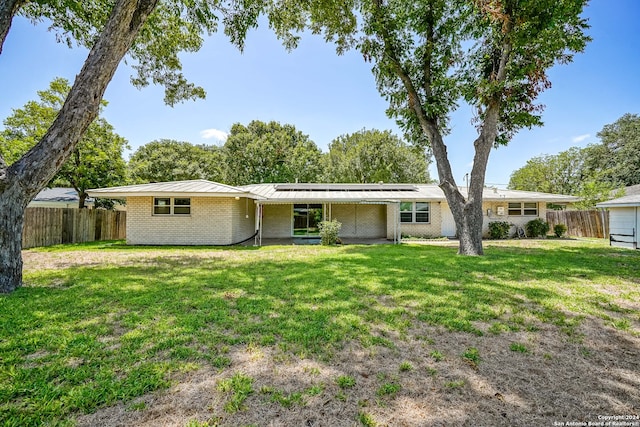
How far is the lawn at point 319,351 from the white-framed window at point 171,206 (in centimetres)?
726

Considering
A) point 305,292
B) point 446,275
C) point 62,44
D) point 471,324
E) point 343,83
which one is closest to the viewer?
point 471,324

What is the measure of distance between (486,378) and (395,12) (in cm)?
1130

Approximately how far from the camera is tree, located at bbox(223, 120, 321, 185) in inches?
1067

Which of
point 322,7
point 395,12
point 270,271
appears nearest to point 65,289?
point 270,271

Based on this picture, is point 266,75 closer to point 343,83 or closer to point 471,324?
point 343,83

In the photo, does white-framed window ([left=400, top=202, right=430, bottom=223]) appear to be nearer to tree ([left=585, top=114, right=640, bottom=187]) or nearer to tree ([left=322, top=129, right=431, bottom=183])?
tree ([left=322, top=129, right=431, bottom=183])

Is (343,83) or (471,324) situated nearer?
(471,324)

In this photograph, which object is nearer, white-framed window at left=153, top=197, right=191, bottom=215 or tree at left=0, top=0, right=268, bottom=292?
tree at left=0, top=0, right=268, bottom=292

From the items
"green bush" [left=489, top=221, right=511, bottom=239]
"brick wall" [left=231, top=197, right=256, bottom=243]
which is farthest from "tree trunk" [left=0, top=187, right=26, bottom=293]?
"green bush" [left=489, top=221, right=511, bottom=239]

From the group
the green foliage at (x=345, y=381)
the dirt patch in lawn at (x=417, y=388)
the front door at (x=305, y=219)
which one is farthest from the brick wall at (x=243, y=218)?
the green foliage at (x=345, y=381)

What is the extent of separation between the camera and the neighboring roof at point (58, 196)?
19.5 m

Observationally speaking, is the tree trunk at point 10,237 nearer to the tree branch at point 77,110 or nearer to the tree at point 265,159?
the tree branch at point 77,110

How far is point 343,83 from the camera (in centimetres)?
1488

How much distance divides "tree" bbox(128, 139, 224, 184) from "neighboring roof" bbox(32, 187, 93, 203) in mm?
5037
